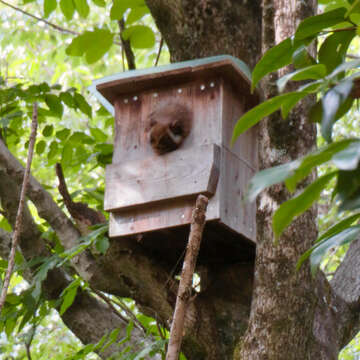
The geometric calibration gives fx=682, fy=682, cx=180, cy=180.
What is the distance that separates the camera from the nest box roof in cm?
273

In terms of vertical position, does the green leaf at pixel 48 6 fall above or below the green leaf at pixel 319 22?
above

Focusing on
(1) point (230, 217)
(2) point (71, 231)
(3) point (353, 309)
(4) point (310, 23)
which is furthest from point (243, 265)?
(4) point (310, 23)

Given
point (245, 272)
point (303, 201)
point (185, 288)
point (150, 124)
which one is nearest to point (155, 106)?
point (150, 124)

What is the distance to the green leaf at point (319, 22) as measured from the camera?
1045mm

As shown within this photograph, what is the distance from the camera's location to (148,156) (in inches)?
113

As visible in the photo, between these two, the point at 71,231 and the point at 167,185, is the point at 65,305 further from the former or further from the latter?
the point at 167,185

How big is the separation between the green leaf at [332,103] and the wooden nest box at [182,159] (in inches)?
67.2

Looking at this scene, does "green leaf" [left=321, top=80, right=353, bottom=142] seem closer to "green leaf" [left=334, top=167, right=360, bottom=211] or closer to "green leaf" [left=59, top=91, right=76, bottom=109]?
"green leaf" [left=334, top=167, right=360, bottom=211]

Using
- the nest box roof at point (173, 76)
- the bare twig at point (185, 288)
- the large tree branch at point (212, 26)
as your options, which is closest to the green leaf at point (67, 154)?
the nest box roof at point (173, 76)

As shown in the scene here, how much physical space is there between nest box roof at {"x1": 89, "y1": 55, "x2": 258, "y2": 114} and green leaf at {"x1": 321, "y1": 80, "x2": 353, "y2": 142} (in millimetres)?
1890

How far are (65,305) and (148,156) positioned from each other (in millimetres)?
726

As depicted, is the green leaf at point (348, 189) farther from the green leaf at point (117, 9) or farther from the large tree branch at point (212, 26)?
the green leaf at point (117, 9)

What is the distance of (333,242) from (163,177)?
71.7 inches

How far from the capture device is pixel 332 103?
0.80m
